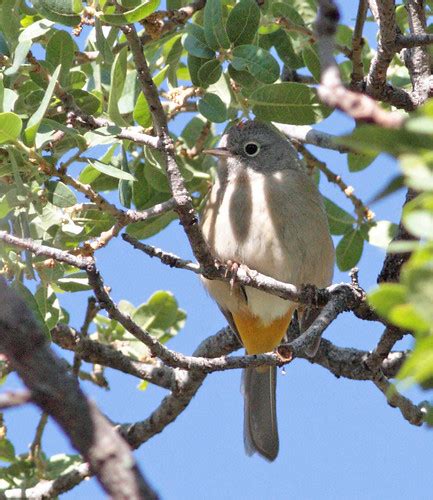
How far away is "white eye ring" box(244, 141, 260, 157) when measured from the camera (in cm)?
613

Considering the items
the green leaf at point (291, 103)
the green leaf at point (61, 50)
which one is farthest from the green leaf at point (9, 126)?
the green leaf at point (291, 103)

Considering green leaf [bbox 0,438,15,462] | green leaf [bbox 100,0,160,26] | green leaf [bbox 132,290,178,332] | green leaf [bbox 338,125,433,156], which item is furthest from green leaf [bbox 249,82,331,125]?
green leaf [bbox 338,125,433,156]

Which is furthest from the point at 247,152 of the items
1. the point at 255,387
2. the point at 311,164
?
the point at 255,387

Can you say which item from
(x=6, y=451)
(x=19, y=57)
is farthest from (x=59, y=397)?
(x=6, y=451)

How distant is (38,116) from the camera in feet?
11.7

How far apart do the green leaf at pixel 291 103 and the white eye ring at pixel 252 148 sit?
184 centimetres

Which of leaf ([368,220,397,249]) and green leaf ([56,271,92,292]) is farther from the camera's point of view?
leaf ([368,220,397,249])

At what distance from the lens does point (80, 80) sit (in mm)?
4453

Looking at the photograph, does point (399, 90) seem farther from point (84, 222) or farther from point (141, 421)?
point (141, 421)

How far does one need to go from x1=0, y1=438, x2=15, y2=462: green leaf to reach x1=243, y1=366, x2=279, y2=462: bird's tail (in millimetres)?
1782

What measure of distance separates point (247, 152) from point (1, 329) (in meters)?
4.59

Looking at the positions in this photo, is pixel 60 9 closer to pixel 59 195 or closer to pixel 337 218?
pixel 59 195

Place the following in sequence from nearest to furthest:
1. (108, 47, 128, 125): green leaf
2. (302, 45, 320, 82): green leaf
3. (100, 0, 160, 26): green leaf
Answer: (100, 0, 160, 26): green leaf → (108, 47, 128, 125): green leaf → (302, 45, 320, 82): green leaf

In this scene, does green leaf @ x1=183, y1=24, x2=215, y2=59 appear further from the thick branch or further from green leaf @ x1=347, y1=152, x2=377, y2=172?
the thick branch
